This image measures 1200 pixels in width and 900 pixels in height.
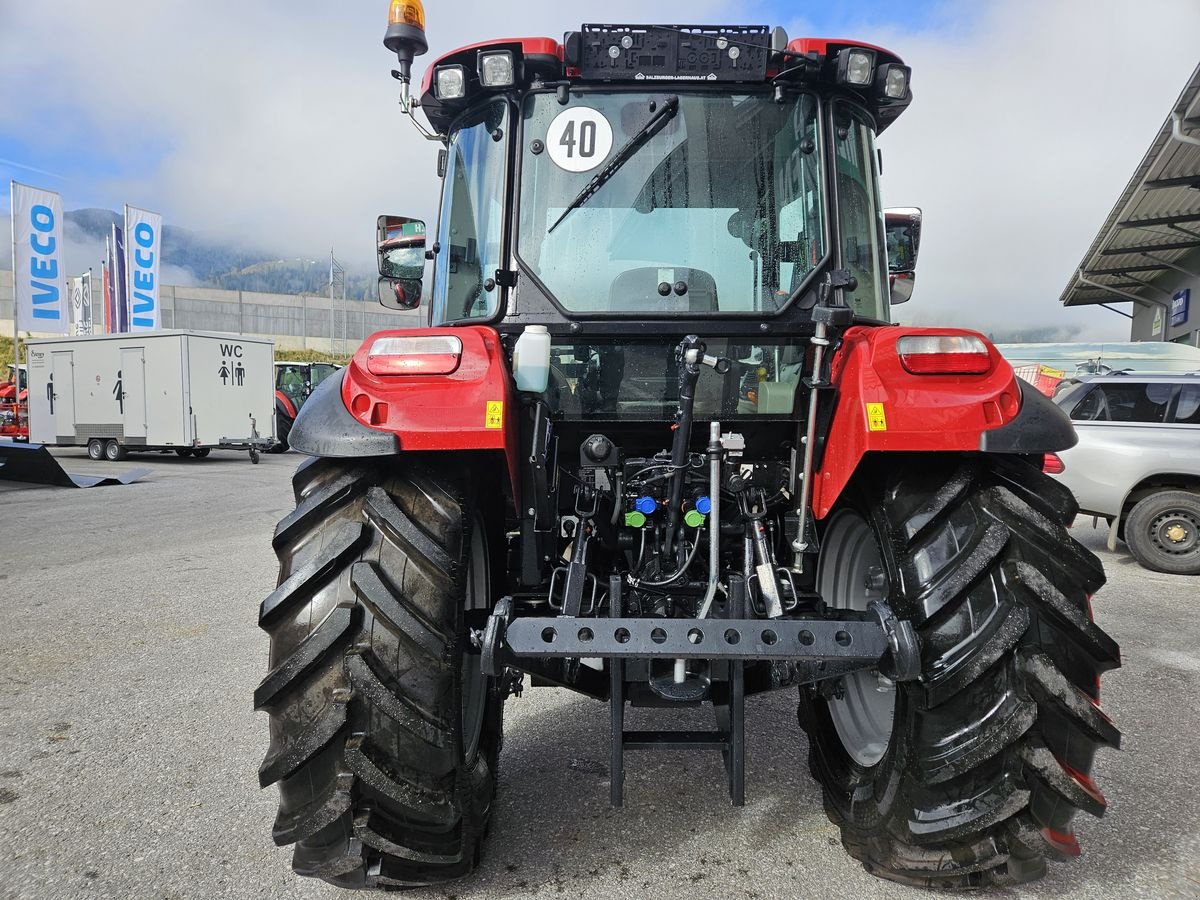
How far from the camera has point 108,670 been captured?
14.3 ft

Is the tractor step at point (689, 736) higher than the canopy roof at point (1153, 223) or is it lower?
lower

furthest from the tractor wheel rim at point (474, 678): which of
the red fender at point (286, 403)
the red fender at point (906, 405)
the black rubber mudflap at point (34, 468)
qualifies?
the red fender at point (286, 403)

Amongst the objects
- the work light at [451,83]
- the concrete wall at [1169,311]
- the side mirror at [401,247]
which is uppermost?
the concrete wall at [1169,311]

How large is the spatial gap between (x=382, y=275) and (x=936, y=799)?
2773 millimetres

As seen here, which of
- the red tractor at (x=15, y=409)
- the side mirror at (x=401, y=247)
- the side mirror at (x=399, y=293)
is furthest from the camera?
the red tractor at (x=15, y=409)

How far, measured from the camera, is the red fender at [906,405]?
2168 mm

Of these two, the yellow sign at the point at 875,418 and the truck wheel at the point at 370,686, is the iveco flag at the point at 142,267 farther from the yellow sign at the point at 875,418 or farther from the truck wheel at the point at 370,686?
the yellow sign at the point at 875,418

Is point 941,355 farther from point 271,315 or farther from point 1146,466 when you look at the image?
point 271,315

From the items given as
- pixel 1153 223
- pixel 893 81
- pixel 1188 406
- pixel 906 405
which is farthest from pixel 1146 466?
pixel 1153 223

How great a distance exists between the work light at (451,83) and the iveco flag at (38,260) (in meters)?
20.7

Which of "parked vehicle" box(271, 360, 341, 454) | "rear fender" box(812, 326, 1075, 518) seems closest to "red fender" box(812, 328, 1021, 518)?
"rear fender" box(812, 326, 1075, 518)

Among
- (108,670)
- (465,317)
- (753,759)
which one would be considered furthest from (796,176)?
(108,670)

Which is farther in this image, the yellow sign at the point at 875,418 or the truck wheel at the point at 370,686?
the yellow sign at the point at 875,418

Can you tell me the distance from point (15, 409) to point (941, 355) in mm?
24850
